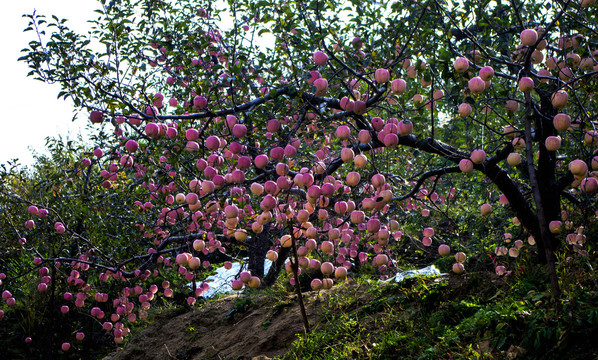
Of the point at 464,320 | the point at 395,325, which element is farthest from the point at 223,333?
the point at 464,320

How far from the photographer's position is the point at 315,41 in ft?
10.4

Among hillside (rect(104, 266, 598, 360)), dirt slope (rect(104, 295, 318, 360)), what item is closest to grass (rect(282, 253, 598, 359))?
hillside (rect(104, 266, 598, 360))

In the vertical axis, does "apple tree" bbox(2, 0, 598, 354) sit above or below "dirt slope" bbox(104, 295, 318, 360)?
above

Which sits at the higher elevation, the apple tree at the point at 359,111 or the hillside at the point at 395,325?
the apple tree at the point at 359,111

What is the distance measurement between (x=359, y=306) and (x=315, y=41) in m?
2.69

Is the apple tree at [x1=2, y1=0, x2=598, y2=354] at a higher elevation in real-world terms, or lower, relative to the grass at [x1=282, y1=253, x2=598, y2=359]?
higher

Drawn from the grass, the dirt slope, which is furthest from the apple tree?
the dirt slope

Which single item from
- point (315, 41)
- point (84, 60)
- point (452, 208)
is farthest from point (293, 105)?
point (452, 208)

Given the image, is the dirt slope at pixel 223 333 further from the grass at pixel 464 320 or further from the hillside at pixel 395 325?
the grass at pixel 464 320

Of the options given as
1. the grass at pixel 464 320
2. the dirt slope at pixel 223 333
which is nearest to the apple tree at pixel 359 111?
the grass at pixel 464 320

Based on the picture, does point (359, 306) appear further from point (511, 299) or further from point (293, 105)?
point (293, 105)

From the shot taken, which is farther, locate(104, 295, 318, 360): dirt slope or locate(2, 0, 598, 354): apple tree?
locate(104, 295, 318, 360): dirt slope

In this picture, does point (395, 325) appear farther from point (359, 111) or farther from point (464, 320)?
point (359, 111)

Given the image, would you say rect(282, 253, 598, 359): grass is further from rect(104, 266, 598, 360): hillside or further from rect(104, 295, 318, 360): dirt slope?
rect(104, 295, 318, 360): dirt slope
